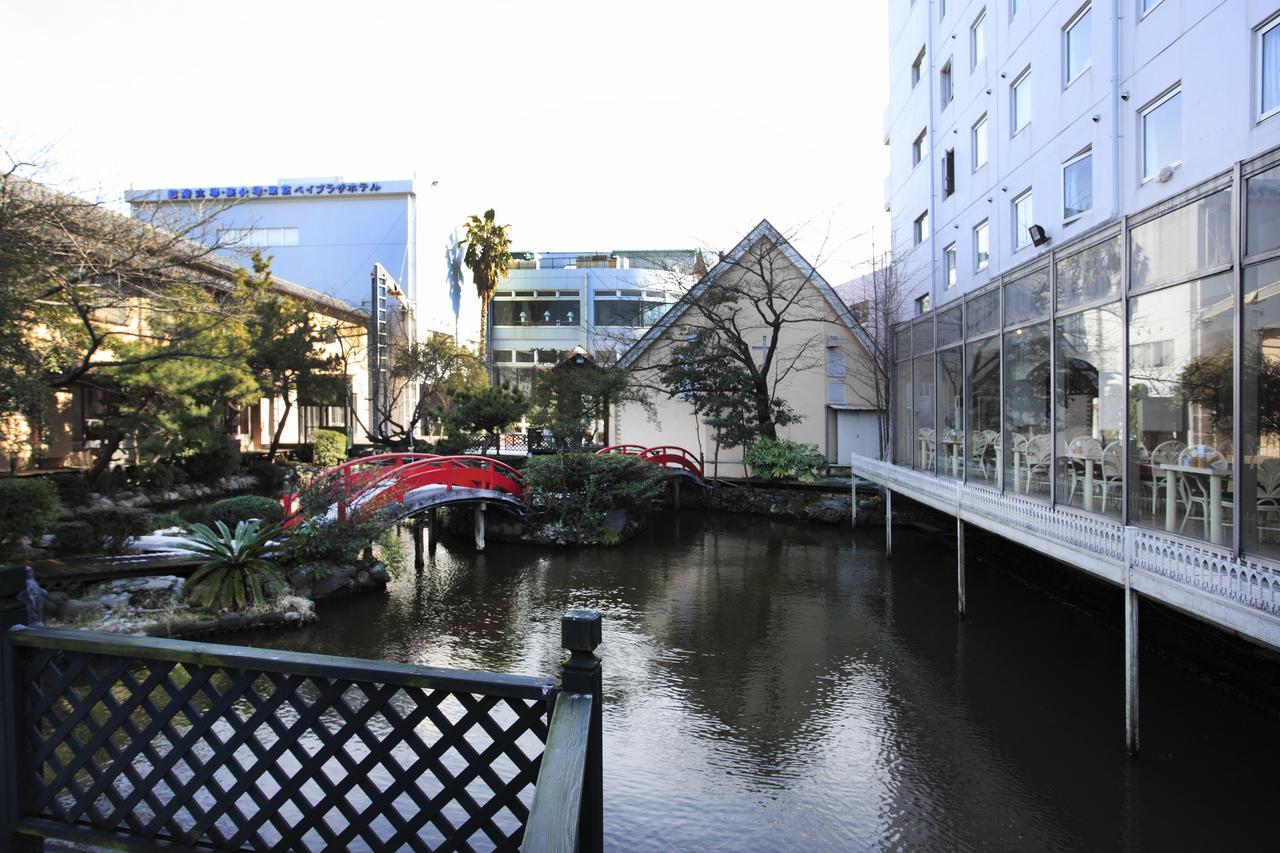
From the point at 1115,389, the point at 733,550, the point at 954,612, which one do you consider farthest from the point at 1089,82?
the point at 733,550

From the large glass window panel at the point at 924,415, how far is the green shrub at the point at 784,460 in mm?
6020

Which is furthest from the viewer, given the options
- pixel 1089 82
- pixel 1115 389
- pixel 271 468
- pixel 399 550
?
pixel 271 468

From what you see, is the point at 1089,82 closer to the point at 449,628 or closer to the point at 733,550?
the point at 733,550

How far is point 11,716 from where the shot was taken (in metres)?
3.18

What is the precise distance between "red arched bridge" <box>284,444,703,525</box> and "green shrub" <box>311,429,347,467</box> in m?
10.8

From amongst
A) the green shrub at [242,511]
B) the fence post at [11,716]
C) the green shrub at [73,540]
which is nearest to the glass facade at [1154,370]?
the fence post at [11,716]

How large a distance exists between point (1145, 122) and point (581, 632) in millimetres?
13450

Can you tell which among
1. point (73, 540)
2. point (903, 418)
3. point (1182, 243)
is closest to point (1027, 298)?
point (1182, 243)

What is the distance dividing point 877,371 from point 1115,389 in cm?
1630

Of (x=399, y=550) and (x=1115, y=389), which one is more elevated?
(x=1115, y=389)

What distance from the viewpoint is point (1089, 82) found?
13250 mm

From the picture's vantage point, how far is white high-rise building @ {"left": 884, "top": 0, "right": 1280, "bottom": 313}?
10.0m

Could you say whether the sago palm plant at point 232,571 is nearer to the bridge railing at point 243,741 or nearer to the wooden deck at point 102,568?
the wooden deck at point 102,568

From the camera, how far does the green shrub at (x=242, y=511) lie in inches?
508
